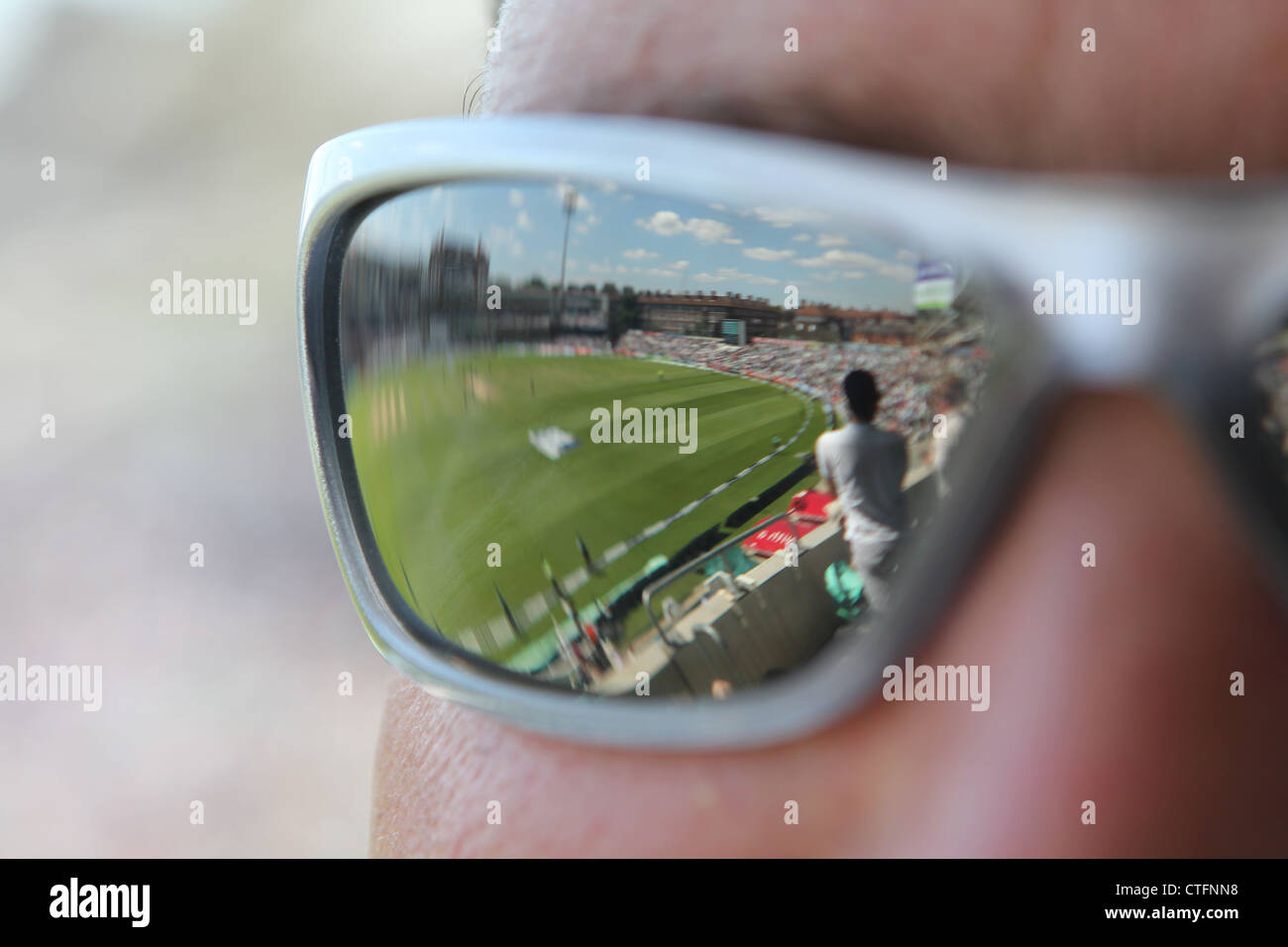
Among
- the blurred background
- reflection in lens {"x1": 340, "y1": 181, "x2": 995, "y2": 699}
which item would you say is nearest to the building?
reflection in lens {"x1": 340, "y1": 181, "x2": 995, "y2": 699}

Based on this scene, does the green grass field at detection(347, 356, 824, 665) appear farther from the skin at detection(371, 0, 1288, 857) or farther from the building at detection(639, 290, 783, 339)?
the skin at detection(371, 0, 1288, 857)

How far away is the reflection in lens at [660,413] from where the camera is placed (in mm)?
581

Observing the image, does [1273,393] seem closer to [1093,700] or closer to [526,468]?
[1093,700]

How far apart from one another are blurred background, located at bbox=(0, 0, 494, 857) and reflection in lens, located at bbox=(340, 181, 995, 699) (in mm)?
647

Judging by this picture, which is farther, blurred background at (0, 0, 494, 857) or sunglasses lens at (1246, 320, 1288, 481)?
blurred background at (0, 0, 494, 857)

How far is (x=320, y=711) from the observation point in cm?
332

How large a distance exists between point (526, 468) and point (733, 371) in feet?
0.59

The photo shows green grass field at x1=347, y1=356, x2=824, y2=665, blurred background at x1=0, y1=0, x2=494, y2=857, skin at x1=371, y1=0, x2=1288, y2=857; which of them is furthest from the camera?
blurred background at x1=0, y1=0, x2=494, y2=857

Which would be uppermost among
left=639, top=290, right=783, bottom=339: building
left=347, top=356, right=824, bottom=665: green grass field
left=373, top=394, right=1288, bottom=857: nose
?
left=639, top=290, right=783, bottom=339: building

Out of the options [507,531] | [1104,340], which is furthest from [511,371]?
[1104,340]

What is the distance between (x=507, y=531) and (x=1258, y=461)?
1.67 feet

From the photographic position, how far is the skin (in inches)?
20.2

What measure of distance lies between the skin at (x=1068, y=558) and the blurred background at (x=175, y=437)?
76 cm
